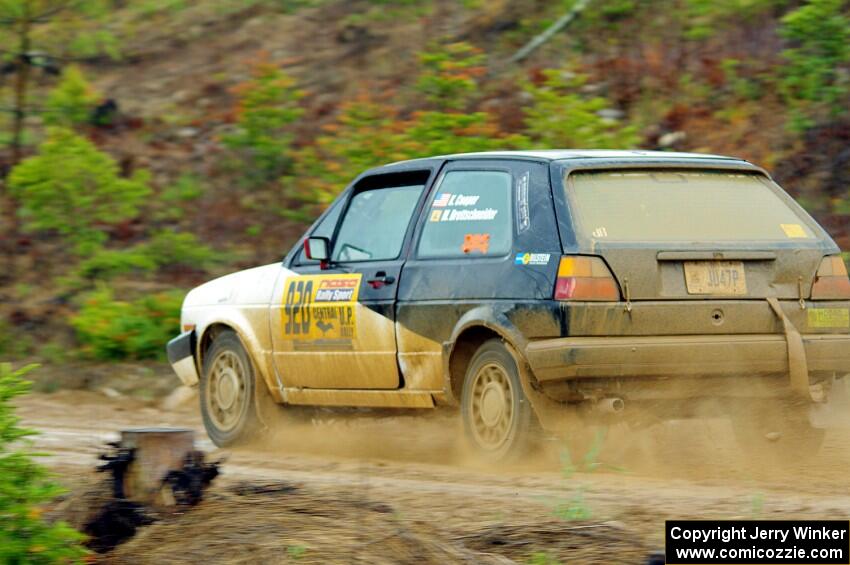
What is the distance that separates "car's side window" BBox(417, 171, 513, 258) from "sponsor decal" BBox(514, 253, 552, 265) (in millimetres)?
135

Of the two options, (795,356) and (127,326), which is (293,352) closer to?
(795,356)

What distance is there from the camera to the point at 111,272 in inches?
576

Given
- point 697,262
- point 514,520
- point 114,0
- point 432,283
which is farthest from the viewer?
point 114,0

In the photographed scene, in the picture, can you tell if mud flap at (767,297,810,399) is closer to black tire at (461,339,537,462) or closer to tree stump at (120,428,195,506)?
black tire at (461,339,537,462)

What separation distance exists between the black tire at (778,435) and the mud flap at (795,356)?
37 cm

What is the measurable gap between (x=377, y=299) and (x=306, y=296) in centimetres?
73

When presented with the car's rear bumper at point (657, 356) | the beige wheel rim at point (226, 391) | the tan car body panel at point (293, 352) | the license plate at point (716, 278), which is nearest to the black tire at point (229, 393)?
the beige wheel rim at point (226, 391)

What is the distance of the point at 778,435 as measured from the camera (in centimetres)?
761

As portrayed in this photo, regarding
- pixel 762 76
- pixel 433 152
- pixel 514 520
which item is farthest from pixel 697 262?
pixel 762 76

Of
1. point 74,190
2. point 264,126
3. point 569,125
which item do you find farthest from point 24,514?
point 264,126

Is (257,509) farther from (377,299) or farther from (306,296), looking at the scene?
(306,296)

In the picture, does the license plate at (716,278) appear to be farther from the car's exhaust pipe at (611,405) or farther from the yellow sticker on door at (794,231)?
the car's exhaust pipe at (611,405)

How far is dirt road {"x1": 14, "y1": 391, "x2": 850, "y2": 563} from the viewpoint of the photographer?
Result: 5027 mm

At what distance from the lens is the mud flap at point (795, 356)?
7.03 metres
